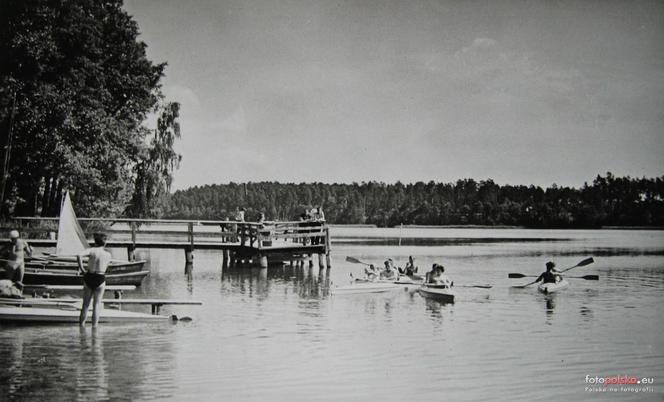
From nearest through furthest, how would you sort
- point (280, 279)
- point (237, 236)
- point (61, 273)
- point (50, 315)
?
point (50, 315), point (61, 273), point (280, 279), point (237, 236)

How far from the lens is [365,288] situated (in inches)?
714

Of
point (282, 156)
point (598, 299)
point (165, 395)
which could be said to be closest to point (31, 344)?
point (165, 395)

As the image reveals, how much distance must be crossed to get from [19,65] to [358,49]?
11.5 m

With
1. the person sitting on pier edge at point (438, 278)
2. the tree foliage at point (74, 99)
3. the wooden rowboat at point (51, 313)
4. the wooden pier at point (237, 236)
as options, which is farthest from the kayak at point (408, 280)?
the tree foliage at point (74, 99)

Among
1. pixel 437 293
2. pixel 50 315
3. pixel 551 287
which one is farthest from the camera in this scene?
pixel 551 287

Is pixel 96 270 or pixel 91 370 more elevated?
pixel 96 270

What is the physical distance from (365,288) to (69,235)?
7.57m

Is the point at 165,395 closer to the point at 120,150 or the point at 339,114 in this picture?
the point at 339,114

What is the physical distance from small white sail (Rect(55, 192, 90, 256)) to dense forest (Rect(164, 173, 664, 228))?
51.1ft

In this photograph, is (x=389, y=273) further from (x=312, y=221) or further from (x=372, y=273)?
(x=312, y=221)

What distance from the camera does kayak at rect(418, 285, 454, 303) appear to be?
16.6m

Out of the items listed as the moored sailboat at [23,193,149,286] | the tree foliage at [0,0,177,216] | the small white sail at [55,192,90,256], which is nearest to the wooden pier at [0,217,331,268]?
the tree foliage at [0,0,177,216]

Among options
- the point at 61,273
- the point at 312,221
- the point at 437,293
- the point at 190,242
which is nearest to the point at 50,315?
the point at 61,273

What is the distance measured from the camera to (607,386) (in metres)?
8.72
